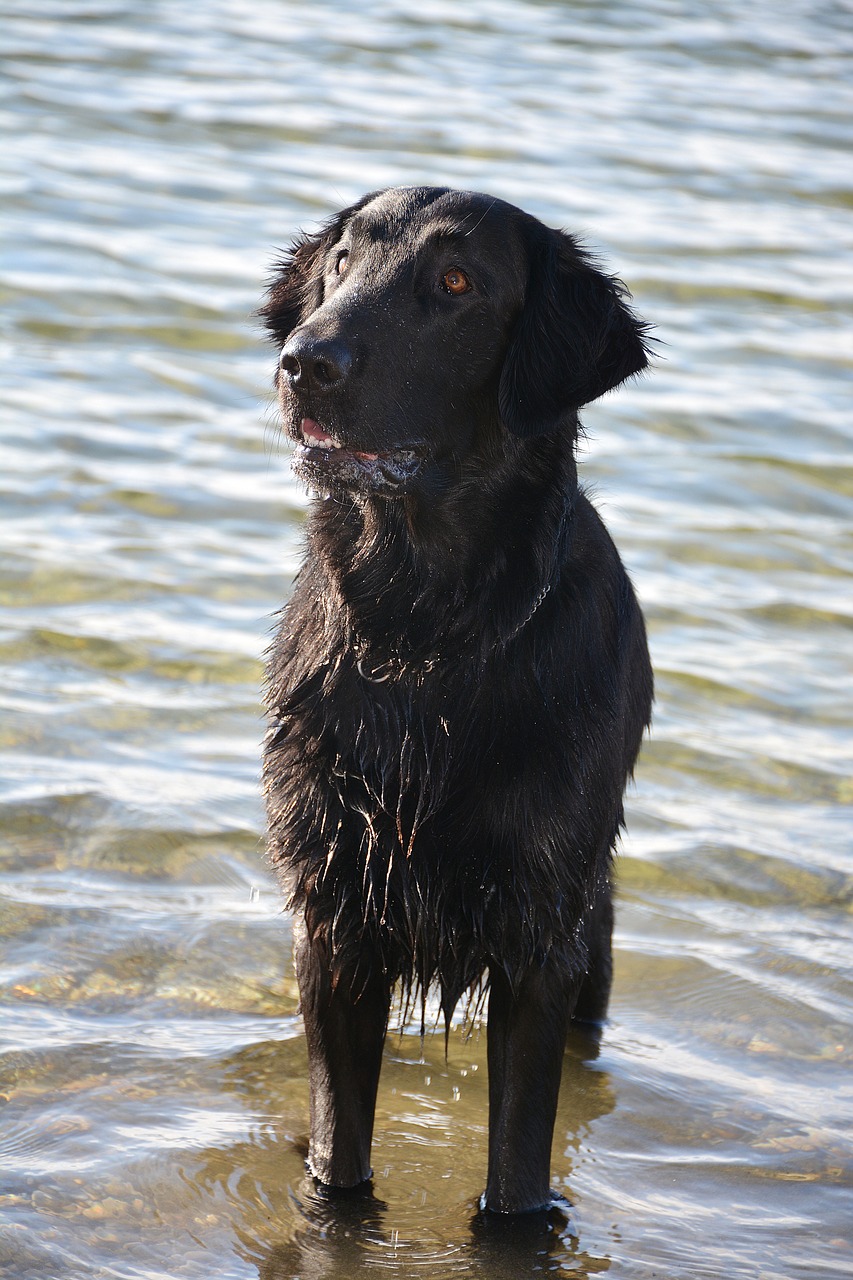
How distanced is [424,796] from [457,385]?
0.88m

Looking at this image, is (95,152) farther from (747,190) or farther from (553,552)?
(553,552)

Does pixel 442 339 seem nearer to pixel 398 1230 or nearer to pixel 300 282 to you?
pixel 300 282

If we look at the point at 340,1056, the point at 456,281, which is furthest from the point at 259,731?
the point at 456,281

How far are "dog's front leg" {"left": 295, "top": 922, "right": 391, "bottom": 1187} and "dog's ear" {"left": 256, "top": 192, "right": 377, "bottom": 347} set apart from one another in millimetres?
1424

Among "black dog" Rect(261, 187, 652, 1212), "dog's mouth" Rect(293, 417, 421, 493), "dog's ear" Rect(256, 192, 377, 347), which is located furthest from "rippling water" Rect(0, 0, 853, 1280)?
"dog's mouth" Rect(293, 417, 421, 493)

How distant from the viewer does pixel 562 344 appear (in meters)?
3.57

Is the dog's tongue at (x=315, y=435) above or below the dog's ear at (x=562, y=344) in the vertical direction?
below

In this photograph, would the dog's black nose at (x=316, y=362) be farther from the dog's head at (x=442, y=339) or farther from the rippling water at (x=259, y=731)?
the rippling water at (x=259, y=731)

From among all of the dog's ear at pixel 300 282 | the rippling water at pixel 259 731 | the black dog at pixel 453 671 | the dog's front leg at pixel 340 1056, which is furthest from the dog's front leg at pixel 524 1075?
the dog's ear at pixel 300 282

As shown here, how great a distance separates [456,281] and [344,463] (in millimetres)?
494

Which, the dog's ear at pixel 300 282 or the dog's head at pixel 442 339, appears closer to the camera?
the dog's head at pixel 442 339

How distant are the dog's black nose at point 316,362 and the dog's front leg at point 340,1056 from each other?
117 cm

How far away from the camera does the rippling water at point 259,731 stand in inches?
145

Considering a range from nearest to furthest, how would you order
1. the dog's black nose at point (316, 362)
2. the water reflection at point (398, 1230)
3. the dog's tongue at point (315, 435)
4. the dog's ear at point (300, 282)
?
the dog's black nose at point (316, 362) < the dog's tongue at point (315, 435) < the water reflection at point (398, 1230) < the dog's ear at point (300, 282)
